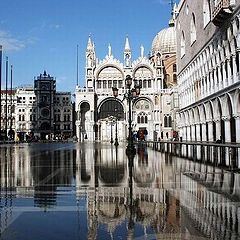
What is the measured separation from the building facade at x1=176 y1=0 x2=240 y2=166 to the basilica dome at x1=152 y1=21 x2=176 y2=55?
43.4m

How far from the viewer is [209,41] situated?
130 ft

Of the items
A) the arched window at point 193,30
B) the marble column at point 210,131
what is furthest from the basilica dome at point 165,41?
the marble column at point 210,131

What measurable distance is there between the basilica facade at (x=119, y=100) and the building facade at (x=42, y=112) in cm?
2180

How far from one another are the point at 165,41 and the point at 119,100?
21594mm

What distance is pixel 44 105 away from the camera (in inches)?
4434

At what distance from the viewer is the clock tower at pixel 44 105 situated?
113 metres

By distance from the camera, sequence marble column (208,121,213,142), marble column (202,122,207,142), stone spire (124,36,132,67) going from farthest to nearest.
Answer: stone spire (124,36,132,67) < marble column (202,122,207,142) < marble column (208,121,213,142)

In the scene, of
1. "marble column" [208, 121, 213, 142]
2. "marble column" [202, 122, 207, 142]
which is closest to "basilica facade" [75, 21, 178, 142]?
"marble column" [202, 122, 207, 142]

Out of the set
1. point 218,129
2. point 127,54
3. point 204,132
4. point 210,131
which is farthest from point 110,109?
point 218,129

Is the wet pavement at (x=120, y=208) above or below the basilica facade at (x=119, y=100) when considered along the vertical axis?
below

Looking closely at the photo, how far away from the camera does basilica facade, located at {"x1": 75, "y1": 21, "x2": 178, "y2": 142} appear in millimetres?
91250

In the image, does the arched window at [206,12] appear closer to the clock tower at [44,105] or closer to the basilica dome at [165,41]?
the basilica dome at [165,41]

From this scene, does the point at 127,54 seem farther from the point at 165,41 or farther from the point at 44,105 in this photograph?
the point at 44,105

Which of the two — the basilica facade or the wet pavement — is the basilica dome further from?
the wet pavement
